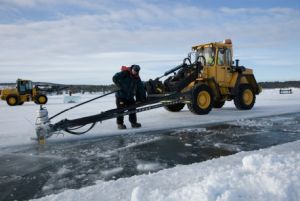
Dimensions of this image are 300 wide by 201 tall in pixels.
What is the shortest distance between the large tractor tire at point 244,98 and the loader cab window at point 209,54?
1546 millimetres

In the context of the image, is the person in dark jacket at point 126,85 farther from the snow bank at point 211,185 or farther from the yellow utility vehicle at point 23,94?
the yellow utility vehicle at point 23,94

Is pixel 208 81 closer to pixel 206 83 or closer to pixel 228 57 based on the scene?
pixel 206 83

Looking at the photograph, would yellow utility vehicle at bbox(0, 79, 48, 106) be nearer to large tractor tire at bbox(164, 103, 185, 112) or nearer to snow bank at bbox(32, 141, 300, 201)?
large tractor tire at bbox(164, 103, 185, 112)

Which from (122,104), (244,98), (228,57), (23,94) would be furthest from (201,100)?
(23,94)

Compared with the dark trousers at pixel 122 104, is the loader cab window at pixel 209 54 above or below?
above

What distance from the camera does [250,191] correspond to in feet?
9.68

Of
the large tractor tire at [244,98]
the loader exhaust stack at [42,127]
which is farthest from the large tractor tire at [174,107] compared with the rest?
the loader exhaust stack at [42,127]

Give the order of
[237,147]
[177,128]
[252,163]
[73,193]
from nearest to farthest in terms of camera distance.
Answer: [73,193]
[252,163]
[237,147]
[177,128]

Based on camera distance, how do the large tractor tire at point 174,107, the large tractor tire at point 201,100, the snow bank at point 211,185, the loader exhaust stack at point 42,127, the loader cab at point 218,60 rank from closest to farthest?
the snow bank at point 211,185 → the loader exhaust stack at point 42,127 → the large tractor tire at point 201,100 → the loader cab at point 218,60 → the large tractor tire at point 174,107

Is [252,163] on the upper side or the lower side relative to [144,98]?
lower

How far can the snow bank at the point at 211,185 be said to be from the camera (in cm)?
287

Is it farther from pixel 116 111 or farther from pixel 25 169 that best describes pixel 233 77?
pixel 25 169

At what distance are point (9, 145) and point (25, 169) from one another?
193 cm

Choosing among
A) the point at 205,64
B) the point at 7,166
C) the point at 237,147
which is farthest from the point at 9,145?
the point at 205,64
